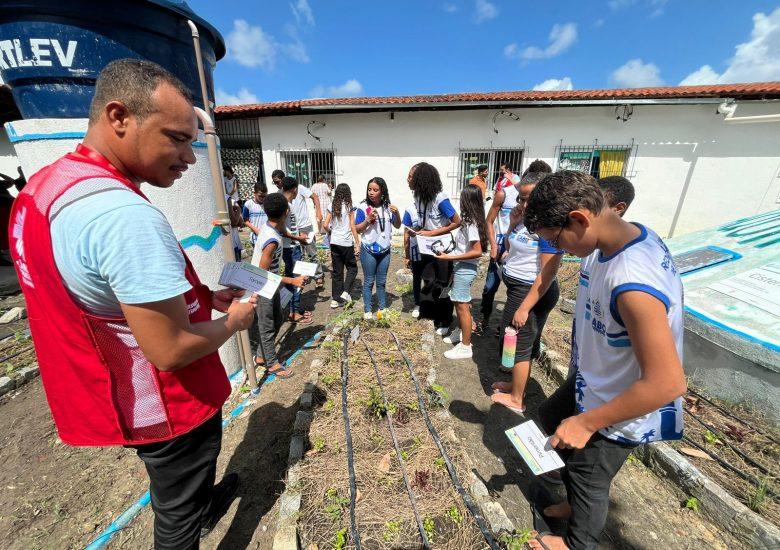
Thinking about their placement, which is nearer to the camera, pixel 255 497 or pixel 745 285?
pixel 255 497

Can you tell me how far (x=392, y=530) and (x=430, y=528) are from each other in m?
0.23

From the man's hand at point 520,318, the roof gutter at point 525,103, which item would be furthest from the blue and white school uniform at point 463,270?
the roof gutter at point 525,103

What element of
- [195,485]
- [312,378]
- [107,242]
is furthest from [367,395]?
[107,242]

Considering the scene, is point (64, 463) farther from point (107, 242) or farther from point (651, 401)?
point (651, 401)

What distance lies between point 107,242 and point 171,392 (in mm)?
678

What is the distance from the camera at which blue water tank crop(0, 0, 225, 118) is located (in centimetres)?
208

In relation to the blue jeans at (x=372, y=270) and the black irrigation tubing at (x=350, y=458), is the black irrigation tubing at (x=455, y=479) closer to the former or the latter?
the black irrigation tubing at (x=350, y=458)

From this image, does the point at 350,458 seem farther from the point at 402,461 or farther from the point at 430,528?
the point at 430,528

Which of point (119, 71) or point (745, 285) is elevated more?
point (119, 71)

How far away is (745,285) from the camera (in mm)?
3318

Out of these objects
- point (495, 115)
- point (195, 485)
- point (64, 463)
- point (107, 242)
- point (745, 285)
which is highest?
point (495, 115)

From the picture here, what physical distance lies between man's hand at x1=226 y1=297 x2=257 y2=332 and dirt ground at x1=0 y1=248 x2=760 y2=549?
166 cm

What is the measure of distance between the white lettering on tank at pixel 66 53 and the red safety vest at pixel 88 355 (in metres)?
1.65

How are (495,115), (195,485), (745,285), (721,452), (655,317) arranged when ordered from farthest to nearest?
(495,115) < (745,285) < (721,452) < (195,485) < (655,317)
